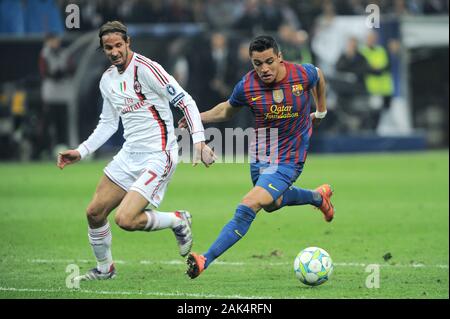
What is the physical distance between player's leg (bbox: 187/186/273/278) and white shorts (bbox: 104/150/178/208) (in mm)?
750

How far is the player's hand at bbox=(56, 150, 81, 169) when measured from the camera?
934 centimetres

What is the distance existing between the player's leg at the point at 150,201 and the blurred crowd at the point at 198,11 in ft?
45.9

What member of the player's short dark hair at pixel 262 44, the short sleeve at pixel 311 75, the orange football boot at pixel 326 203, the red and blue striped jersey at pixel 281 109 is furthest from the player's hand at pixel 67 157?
the orange football boot at pixel 326 203

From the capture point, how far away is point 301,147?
9578 millimetres

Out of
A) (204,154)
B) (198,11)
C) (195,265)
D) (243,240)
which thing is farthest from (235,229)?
(198,11)

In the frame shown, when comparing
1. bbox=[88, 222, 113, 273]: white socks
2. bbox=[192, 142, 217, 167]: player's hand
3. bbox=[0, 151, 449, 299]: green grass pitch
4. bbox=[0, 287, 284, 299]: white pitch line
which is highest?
bbox=[192, 142, 217, 167]: player's hand

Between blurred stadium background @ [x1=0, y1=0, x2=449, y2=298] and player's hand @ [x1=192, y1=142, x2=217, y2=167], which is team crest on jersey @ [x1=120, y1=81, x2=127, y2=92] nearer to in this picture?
player's hand @ [x1=192, y1=142, x2=217, y2=167]

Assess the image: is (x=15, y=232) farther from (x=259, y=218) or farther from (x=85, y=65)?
(x=85, y=65)

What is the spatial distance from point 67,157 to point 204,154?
1459mm

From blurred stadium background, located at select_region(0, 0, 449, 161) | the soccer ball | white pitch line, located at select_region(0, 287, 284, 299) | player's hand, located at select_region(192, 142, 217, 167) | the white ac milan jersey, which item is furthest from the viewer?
blurred stadium background, located at select_region(0, 0, 449, 161)

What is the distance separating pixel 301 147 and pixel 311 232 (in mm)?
3535

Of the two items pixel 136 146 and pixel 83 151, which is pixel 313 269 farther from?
pixel 83 151

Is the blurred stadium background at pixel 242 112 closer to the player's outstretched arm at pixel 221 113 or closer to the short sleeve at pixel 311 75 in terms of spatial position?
the player's outstretched arm at pixel 221 113

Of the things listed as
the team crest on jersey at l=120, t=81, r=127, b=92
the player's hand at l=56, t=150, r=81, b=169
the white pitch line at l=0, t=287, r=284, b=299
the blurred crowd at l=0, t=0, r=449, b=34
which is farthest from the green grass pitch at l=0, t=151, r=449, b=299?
the blurred crowd at l=0, t=0, r=449, b=34
